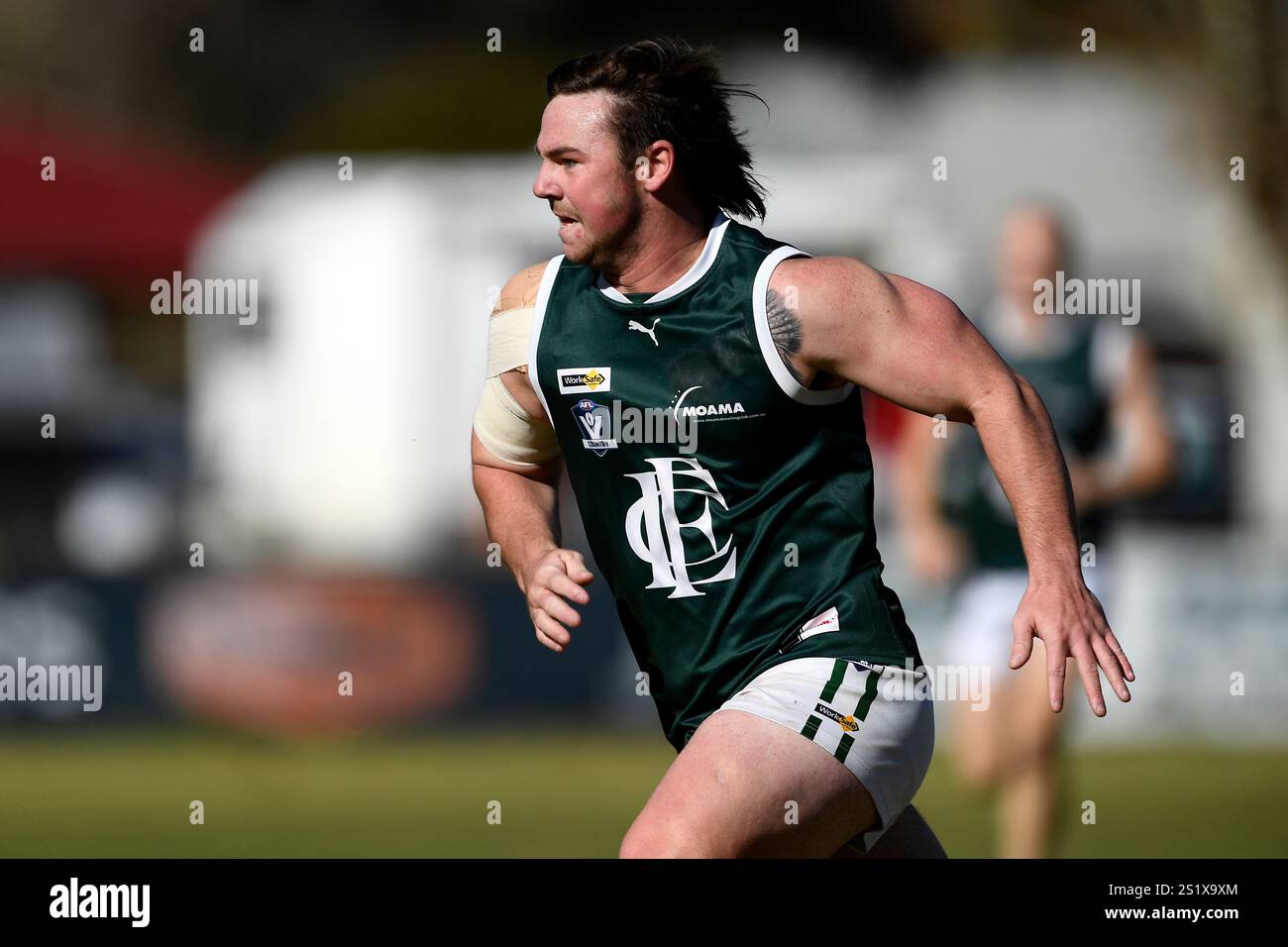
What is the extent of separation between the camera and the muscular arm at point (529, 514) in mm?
4812

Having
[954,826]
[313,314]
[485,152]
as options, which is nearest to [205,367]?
[313,314]

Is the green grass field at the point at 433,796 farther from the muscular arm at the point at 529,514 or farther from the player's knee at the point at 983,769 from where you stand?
A: the muscular arm at the point at 529,514

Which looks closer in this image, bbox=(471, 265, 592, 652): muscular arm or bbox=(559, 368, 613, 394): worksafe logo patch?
bbox=(471, 265, 592, 652): muscular arm

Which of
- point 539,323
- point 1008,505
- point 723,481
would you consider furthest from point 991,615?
point 539,323

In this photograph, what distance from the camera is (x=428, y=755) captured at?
1380 centimetres

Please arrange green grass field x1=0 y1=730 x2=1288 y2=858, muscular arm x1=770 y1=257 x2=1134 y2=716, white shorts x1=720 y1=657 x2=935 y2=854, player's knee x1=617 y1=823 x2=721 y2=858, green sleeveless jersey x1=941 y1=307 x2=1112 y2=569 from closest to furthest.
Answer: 1. player's knee x1=617 y1=823 x2=721 y2=858
2. muscular arm x1=770 y1=257 x2=1134 y2=716
3. white shorts x1=720 y1=657 x2=935 y2=854
4. green sleeveless jersey x1=941 y1=307 x2=1112 y2=569
5. green grass field x1=0 y1=730 x2=1288 y2=858

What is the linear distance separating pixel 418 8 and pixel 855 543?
39.4 m

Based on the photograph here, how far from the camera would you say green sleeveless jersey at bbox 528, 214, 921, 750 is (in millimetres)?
4953

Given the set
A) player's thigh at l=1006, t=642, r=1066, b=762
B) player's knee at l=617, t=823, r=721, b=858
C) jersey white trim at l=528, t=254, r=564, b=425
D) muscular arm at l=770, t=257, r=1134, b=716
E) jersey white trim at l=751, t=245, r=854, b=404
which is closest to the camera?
player's knee at l=617, t=823, r=721, b=858

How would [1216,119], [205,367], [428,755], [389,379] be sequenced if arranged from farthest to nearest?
[205,367] → [389,379] → [1216,119] → [428,755]

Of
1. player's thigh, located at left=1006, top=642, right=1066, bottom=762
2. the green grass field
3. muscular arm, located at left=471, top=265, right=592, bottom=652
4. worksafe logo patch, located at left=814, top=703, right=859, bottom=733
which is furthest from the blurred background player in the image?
worksafe logo patch, located at left=814, top=703, right=859, bottom=733

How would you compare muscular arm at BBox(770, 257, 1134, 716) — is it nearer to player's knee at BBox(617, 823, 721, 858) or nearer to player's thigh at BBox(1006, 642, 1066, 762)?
player's knee at BBox(617, 823, 721, 858)

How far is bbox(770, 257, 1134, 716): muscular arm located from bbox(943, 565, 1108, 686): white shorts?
12.2 feet
